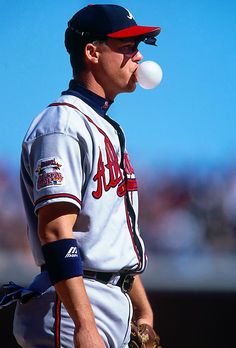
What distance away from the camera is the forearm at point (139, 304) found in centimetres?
262

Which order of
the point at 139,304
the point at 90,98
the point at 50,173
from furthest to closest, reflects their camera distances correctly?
1. the point at 139,304
2. the point at 90,98
3. the point at 50,173

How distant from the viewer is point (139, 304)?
2629 millimetres

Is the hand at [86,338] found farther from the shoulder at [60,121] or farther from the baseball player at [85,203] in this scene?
the shoulder at [60,121]

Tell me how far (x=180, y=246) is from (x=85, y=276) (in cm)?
357

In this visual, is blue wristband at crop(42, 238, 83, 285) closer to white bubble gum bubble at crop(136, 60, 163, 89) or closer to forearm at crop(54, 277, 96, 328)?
forearm at crop(54, 277, 96, 328)

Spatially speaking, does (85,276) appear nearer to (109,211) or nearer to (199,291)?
(109,211)

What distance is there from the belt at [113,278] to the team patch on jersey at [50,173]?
0.75 ft

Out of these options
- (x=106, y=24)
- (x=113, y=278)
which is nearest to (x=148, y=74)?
(x=106, y=24)

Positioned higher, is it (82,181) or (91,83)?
(91,83)

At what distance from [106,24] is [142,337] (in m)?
0.90

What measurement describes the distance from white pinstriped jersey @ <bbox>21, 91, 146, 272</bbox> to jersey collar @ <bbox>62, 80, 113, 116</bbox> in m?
0.05

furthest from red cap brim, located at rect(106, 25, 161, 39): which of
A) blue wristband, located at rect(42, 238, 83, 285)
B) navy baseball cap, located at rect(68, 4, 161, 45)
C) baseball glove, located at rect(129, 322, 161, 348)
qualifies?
baseball glove, located at rect(129, 322, 161, 348)

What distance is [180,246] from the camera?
18.9ft

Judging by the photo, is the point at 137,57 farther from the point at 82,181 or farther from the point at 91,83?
the point at 82,181
